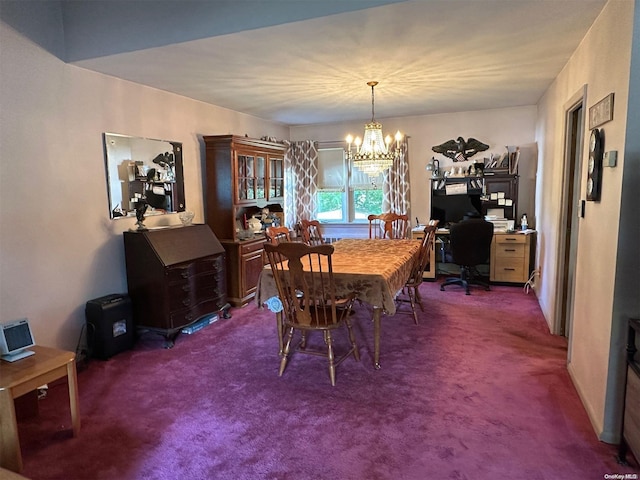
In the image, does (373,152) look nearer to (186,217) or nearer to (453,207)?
(186,217)

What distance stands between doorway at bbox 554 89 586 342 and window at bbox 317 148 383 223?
10.4ft

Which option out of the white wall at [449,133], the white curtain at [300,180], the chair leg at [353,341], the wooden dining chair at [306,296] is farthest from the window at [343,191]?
the wooden dining chair at [306,296]

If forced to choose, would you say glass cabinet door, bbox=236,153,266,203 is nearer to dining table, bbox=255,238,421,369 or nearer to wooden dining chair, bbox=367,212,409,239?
wooden dining chair, bbox=367,212,409,239

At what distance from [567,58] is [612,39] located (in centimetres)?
116

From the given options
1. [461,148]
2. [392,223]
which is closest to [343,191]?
[392,223]

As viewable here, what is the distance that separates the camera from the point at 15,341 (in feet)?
7.43

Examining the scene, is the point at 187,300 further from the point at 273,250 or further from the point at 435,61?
the point at 435,61

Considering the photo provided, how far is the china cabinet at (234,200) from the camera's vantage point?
460 cm

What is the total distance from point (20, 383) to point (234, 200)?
2.89m

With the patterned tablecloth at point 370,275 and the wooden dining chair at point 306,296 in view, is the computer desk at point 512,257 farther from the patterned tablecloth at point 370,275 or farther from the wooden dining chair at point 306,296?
the wooden dining chair at point 306,296

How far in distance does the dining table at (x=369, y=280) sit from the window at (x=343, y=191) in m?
2.82

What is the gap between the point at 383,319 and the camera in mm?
4121

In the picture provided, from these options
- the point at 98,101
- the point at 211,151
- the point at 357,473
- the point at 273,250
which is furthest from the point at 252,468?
the point at 211,151

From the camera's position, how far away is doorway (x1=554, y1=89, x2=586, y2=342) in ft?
10.4
